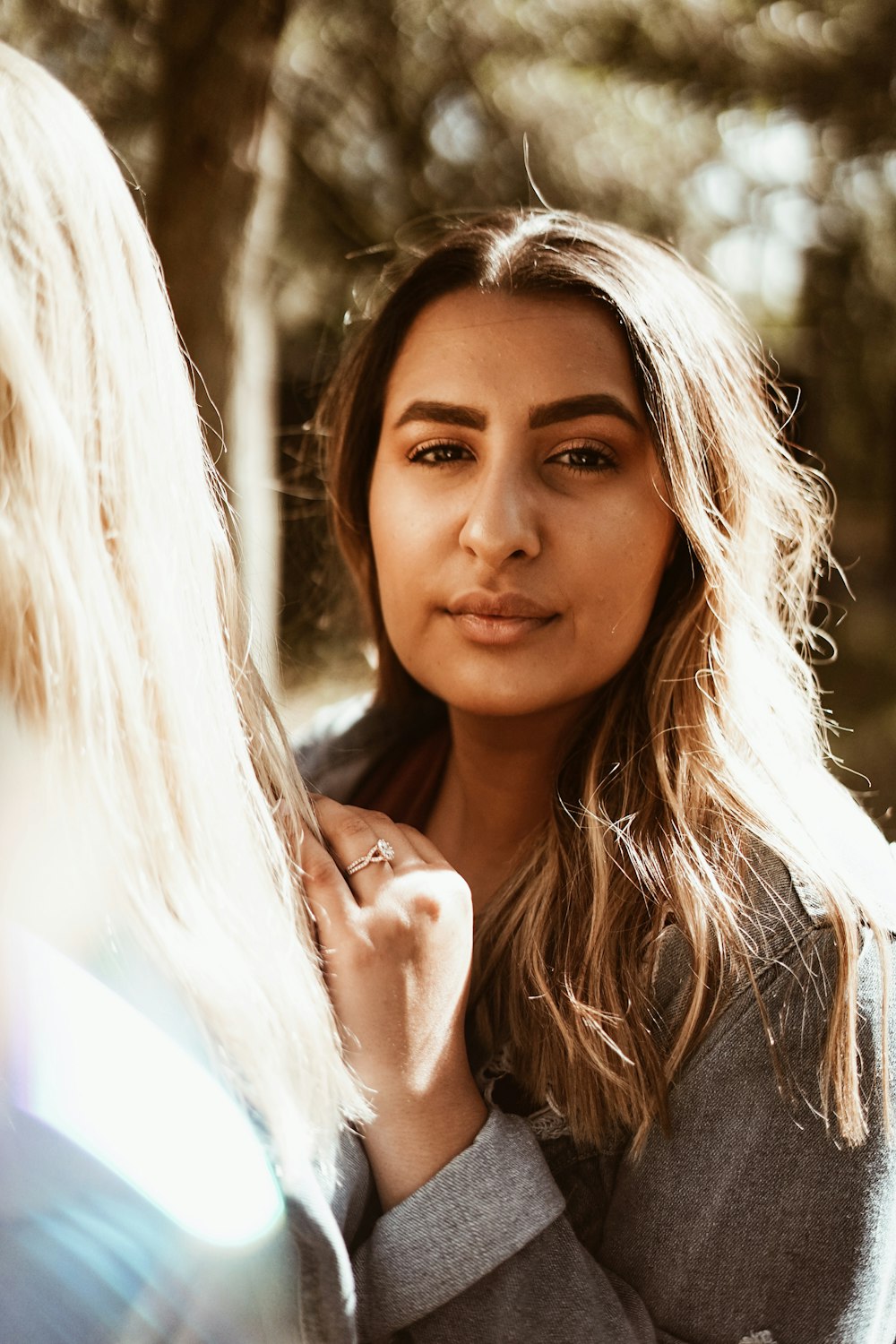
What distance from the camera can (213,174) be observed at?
259 centimetres

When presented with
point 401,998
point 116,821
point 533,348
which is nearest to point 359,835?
point 401,998

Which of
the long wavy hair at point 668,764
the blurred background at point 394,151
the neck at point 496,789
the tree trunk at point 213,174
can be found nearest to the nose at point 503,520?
the long wavy hair at point 668,764

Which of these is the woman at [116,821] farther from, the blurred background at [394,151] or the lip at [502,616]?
the blurred background at [394,151]

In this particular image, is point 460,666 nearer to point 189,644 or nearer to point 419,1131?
point 189,644

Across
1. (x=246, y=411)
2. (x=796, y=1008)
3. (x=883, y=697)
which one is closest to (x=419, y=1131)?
(x=796, y=1008)

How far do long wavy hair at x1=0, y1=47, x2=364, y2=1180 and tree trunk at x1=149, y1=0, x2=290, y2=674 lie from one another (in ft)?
4.34

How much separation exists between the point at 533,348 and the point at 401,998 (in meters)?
0.89

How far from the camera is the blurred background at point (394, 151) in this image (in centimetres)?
264

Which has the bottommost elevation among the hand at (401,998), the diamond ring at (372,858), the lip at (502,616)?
the hand at (401,998)

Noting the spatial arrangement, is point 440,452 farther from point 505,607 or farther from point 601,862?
point 601,862

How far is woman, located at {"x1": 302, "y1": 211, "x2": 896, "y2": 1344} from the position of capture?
125 cm

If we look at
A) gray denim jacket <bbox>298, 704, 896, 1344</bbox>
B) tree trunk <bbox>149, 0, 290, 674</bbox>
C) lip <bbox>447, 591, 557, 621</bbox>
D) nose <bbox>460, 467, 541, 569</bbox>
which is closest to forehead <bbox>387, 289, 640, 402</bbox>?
nose <bbox>460, 467, 541, 569</bbox>

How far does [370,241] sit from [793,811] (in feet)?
10.7

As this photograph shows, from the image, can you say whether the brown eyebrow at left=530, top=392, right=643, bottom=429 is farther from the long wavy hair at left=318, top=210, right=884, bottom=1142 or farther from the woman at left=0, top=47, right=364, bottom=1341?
the woman at left=0, top=47, right=364, bottom=1341
